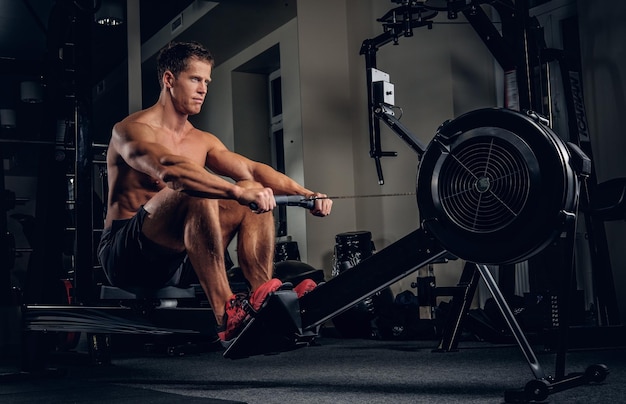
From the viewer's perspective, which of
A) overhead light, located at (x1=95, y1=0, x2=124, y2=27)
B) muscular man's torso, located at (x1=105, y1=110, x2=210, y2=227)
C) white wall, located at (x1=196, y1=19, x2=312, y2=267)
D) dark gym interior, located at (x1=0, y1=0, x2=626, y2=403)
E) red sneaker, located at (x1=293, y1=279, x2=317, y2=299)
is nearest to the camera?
dark gym interior, located at (x1=0, y1=0, x2=626, y2=403)

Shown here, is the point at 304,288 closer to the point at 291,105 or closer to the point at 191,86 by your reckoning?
the point at 191,86

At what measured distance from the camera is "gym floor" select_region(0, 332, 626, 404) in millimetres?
2443

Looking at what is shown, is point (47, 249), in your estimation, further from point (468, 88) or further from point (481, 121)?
point (468, 88)

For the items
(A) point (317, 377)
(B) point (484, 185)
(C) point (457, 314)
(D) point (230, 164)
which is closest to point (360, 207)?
(C) point (457, 314)

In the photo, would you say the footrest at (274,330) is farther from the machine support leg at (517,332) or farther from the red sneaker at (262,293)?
the machine support leg at (517,332)

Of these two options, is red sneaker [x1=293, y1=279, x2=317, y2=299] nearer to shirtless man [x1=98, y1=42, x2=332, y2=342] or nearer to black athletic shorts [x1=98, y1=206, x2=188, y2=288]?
shirtless man [x1=98, y1=42, x2=332, y2=342]

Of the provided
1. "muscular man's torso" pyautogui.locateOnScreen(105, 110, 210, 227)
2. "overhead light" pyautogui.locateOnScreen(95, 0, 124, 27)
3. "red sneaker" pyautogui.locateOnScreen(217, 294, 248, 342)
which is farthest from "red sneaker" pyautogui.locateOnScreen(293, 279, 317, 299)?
"overhead light" pyautogui.locateOnScreen(95, 0, 124, 27)

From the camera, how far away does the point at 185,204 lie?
2486 millimetres

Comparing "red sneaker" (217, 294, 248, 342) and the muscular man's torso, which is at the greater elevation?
the muscular man's torso

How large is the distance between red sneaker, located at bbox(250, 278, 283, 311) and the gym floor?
0.30 meters

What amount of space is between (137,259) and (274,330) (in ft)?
1.82

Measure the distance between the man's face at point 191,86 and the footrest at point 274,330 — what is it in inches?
32.4

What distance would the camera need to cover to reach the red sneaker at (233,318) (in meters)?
2.46

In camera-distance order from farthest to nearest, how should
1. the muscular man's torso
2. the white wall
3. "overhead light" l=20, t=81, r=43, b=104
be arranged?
"overhead light" l=20, t=81, r=43, b=104 < the white wall < the muscular man's torso
